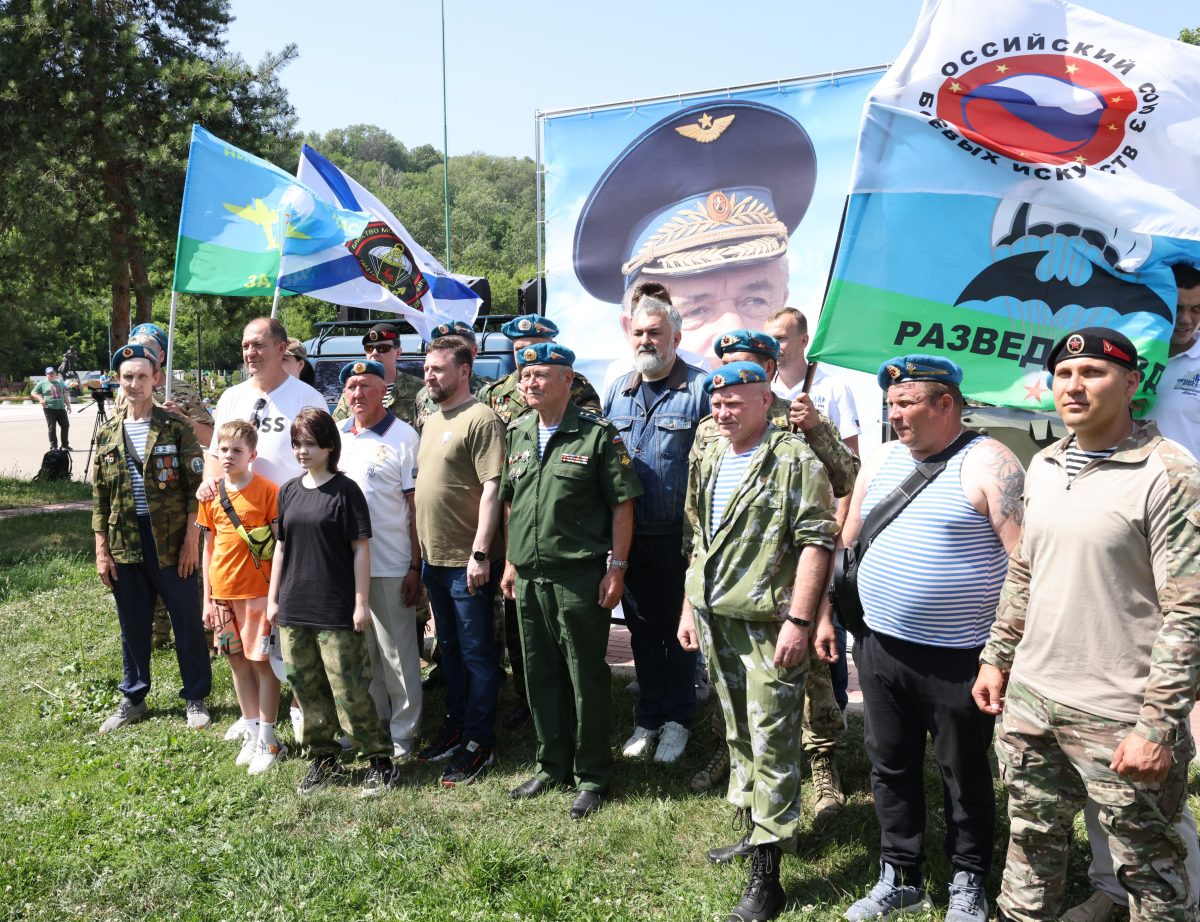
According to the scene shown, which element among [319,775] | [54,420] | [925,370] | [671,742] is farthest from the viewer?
[54,420]

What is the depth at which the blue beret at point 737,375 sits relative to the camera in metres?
3.31

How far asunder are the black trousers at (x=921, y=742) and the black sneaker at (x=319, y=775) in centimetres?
260

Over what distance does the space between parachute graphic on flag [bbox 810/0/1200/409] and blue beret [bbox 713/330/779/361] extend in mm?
184

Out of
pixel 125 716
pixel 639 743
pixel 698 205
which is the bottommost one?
pixel 125 716

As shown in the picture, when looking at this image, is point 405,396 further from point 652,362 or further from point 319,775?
point 319,775

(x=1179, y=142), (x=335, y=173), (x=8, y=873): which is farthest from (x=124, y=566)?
→ (x=1179, y=142)

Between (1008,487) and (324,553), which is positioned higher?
(1008,487)

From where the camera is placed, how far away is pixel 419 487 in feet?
15.0

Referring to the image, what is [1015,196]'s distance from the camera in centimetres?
→ 353

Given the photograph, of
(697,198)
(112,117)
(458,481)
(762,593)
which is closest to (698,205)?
(697,198)

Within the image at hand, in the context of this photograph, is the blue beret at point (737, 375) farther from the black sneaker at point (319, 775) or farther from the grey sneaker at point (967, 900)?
the black sneaker at point (319, 775)

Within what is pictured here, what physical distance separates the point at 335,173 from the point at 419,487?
3.68 metres

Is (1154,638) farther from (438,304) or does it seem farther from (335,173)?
(335,173)

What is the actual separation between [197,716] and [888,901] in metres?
3.96
